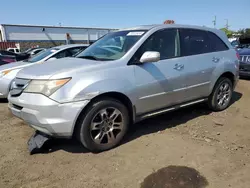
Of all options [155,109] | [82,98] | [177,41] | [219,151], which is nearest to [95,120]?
[82,98]

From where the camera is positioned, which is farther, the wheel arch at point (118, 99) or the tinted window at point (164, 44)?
the tinted window at point (164, 44)

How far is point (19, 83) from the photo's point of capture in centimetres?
352

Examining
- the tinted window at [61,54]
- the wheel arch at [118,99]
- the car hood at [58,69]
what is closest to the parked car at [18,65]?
the tinted window at [61,54]

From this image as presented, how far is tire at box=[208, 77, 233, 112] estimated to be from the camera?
4.94m

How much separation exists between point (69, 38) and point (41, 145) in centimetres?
3681

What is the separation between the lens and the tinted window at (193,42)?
4332mm

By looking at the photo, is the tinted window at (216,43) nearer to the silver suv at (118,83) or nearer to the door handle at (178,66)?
the silver suv at (118,83)

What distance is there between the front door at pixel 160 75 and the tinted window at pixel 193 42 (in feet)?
0.48

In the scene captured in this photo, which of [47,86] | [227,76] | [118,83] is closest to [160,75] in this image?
[118,83]

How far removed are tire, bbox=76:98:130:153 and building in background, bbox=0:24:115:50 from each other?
102ft

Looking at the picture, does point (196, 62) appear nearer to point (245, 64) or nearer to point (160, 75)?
point (160, 75)

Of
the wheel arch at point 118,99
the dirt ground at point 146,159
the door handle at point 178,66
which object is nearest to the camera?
the dirt ground at point 146,159

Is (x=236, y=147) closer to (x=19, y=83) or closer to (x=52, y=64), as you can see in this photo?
(x=52, y=64)

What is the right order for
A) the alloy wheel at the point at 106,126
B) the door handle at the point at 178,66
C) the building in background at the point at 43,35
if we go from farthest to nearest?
the building in background at the point at 43,35 → the door handle at the point at 178,66 → the alloy wheel at the point at 106,126
